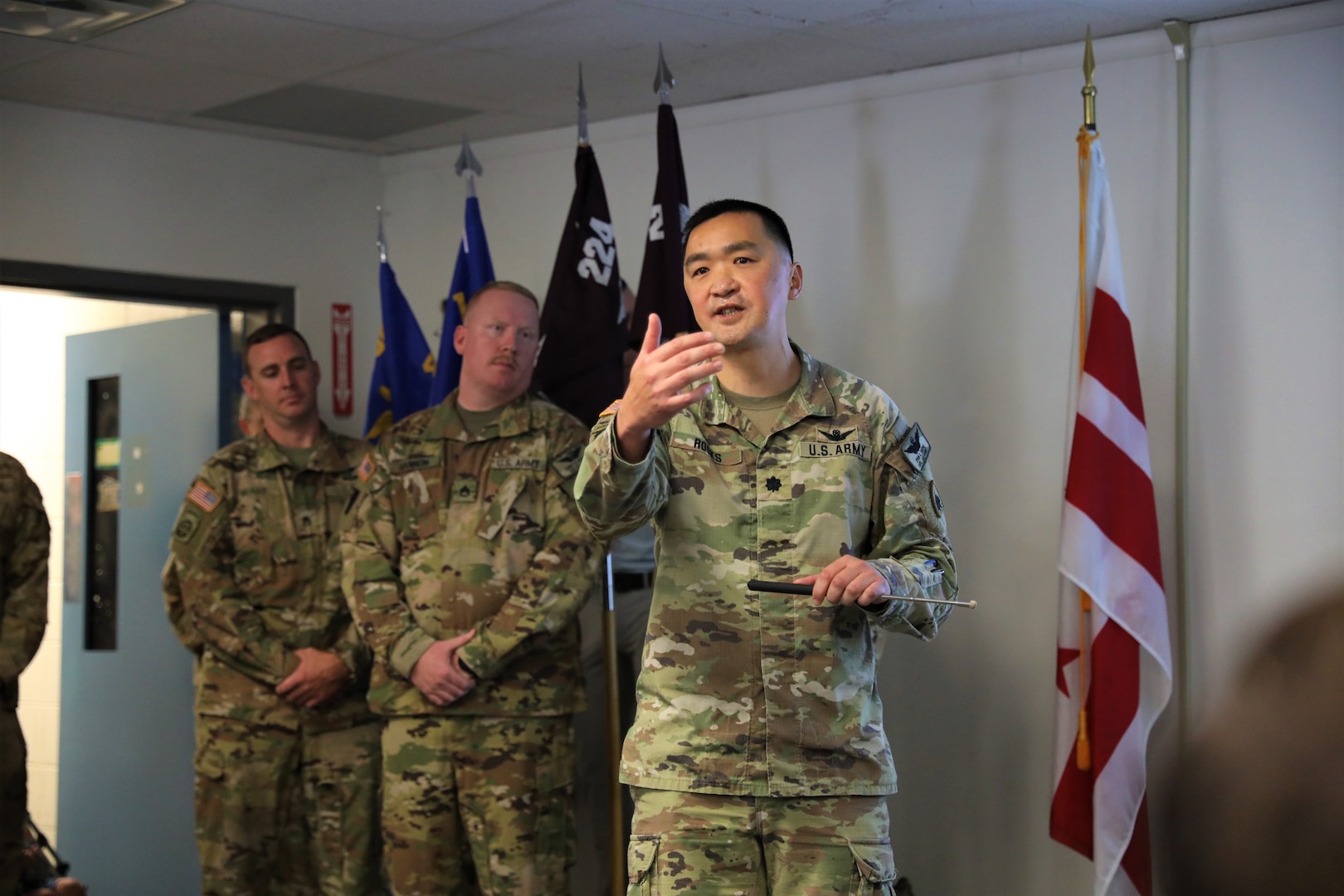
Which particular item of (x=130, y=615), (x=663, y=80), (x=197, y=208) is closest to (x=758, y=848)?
(x=663, y=80)

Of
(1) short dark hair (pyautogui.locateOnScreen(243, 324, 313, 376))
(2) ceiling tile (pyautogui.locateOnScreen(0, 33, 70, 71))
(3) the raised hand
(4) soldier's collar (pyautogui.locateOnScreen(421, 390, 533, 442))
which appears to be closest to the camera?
(3) the raised hand

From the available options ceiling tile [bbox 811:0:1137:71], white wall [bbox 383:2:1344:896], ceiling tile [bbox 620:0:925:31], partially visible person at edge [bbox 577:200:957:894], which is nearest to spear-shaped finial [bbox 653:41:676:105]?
ceiling tile [bbox 620:0:925:31]

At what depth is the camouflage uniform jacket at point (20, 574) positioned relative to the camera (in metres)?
3.68

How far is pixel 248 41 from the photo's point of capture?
12.1ft

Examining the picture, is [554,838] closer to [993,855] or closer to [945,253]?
[993,855]

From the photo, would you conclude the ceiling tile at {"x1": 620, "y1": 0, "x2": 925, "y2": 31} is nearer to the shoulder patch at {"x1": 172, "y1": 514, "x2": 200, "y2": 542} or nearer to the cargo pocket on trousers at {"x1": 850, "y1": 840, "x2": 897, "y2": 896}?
the shoulder patch at {"x1": 172, "y1": 514, "x2": 200, "y2": 542}

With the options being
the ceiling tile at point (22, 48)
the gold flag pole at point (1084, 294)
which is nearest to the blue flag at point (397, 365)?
the ceiling tile at point (22, 48)

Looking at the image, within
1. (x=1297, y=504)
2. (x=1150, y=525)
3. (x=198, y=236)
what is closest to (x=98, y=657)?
(x=198, y=236)

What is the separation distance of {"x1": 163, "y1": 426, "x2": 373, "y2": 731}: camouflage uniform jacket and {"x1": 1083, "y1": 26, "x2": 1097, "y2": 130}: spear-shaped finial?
226 cm

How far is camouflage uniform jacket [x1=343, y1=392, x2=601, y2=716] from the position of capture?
3275mm

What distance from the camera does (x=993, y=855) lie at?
372 cm

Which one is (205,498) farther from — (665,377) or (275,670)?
(665,377)

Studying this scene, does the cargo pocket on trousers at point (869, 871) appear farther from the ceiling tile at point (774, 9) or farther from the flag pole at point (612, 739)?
the ceiling tile at point (774, 9)

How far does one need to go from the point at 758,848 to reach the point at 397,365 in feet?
8.72
